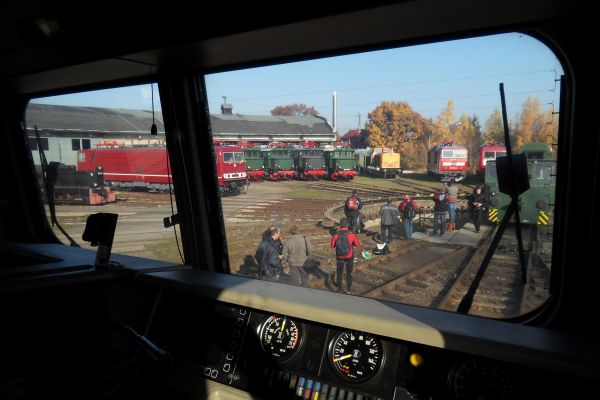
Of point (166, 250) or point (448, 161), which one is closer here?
point (448, 161)

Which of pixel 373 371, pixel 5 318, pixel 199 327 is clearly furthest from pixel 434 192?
pixel 5 318

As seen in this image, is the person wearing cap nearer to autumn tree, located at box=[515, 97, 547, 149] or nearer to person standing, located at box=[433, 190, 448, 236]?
person standing, located at box=[433, 190, 448, 236]

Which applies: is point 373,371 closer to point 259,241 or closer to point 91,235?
point 259,241

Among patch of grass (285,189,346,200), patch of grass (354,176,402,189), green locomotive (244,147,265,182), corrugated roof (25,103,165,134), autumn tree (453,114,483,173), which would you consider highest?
corrugated roof (25,103,165,134)

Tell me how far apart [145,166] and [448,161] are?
2058 mm

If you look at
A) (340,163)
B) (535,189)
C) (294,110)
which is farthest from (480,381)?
(294,110)

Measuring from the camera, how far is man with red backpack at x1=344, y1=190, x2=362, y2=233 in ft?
7.52

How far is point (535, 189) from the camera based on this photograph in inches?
71.7

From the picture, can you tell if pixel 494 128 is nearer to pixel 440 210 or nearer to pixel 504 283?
pixel 440 210

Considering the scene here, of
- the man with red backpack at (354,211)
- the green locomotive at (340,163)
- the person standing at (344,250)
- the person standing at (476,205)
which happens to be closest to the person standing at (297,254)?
the person standing at (344,250)

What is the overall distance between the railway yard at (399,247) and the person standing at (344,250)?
1.3 inches

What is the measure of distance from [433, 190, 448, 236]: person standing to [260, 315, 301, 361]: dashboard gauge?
2.61ft

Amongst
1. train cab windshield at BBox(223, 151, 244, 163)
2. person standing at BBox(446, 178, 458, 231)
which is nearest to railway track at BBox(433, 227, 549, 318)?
person standing at BBox(446, 178, 458, 231)

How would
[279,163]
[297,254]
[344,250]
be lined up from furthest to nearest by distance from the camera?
1. [279,163]
2. [297,254]
3. [344,250]
